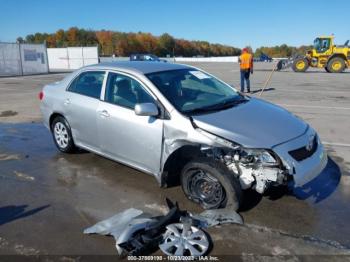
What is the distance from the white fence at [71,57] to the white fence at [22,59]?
593 centimetres

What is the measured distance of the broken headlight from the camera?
3.56 metres

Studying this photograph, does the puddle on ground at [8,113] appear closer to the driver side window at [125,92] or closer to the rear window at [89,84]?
the rear window at [89,84]

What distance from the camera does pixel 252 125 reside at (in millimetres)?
3900

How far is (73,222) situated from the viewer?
148 inches

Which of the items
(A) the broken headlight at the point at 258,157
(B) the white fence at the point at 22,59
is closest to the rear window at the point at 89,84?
(A) the broken headlight at the point at 258,157

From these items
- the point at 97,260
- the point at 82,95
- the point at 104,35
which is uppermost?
the point at 104,35

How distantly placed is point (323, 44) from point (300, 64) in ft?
7.08

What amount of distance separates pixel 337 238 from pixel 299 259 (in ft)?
1.94

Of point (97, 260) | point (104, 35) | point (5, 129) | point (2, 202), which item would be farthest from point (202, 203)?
point (104, 35)

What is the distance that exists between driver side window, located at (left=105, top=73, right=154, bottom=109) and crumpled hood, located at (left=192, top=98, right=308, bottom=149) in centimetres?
88

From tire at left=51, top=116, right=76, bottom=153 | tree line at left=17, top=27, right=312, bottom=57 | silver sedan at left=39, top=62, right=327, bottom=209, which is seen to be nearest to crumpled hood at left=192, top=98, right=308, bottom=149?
silver sedan at left=39, top=62, right=327, bottom=209

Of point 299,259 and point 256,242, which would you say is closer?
point 299,259

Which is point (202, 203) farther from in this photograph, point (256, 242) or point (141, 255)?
point (141, 255)

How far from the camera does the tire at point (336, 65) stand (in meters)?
26.0
